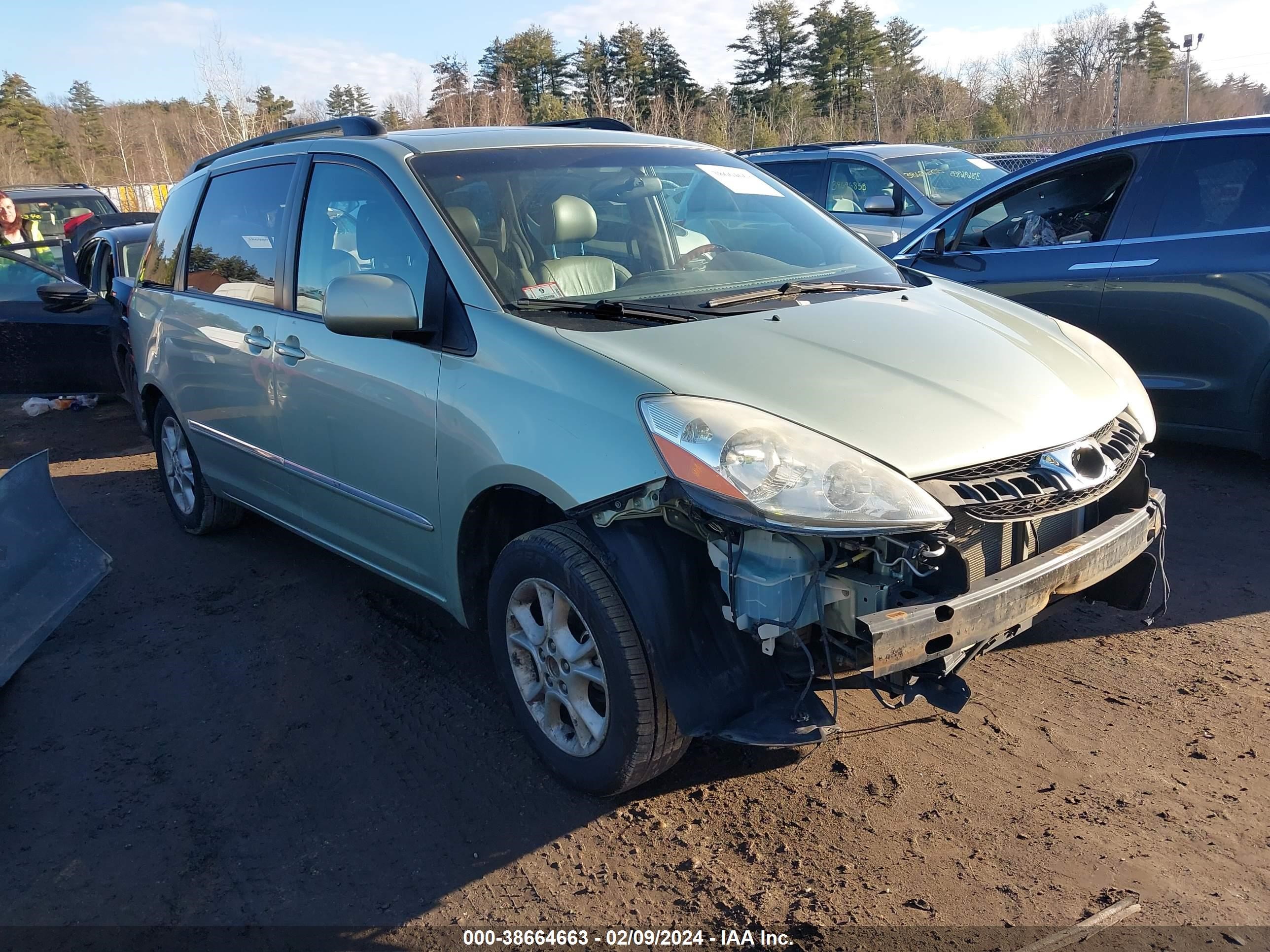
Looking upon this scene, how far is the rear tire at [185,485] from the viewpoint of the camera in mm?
5242

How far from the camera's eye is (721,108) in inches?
1310

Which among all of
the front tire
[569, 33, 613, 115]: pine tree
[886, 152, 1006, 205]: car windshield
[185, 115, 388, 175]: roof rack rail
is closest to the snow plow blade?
[185, 115, 388, 175]: roof rack rail

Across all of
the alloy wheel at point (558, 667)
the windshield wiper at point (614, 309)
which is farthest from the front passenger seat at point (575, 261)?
the alloy wheel at point (558, 667)

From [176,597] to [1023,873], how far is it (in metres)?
3.86

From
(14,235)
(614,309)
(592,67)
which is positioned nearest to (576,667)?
(614,309)

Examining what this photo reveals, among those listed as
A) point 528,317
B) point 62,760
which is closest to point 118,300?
point 62,760

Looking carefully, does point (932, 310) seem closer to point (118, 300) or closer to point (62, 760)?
point (62, 760)

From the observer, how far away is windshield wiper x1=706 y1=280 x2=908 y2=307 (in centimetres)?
321

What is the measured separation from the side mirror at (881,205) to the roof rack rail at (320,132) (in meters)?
5.52

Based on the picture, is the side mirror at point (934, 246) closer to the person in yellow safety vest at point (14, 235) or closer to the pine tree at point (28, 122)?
the person in yellow safety vest at point (14, 235)

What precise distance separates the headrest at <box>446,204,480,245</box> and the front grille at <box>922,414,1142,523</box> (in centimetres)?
170

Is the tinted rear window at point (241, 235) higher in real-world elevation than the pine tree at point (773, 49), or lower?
lower

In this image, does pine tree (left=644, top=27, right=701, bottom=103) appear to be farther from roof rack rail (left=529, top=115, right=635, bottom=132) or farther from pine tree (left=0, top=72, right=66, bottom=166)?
roof rack rail (left=529, top=115, right=635, bottom=132)

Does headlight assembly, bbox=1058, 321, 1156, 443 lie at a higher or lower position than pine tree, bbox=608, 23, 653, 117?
lower
